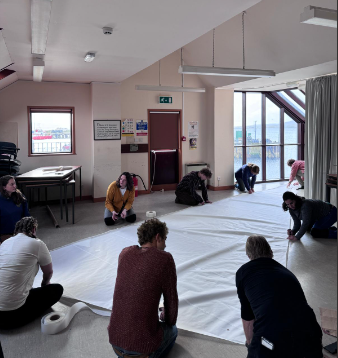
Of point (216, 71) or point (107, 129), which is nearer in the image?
point (216, 71)

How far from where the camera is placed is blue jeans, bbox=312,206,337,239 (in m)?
4.73

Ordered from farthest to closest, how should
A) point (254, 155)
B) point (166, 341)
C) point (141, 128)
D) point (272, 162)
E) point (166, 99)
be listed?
1. point (272, 162)
2. point (254, 155)
3. point (166, 99)
4. point (141, 128)
5. point (166, 341)

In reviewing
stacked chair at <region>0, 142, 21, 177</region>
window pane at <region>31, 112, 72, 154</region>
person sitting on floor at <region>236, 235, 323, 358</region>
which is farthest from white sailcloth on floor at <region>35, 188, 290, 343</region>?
window pane at <region>31, 112, 72, 154</region>

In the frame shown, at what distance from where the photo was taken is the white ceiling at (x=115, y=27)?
302 centimetres

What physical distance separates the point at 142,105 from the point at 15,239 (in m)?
5.95

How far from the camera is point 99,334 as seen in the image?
2658 mm

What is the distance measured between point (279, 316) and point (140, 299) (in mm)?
780

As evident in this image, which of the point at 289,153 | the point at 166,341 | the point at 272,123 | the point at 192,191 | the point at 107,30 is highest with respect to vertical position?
the point at 107,30

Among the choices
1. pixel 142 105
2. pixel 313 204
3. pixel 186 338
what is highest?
pixel 142 105

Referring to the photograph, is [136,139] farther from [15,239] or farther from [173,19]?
[15,239]

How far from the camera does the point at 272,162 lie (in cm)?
989

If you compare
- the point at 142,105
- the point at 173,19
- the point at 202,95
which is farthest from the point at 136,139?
the point at 173,19

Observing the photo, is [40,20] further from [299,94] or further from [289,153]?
[289,153]

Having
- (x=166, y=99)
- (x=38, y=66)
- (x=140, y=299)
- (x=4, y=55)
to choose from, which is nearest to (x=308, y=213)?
(x=140, y=299)
